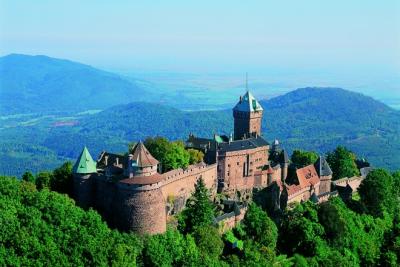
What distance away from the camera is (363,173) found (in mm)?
91750

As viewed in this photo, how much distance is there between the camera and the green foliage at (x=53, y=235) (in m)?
49.9

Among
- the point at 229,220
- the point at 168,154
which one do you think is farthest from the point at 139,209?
the point at 229,220

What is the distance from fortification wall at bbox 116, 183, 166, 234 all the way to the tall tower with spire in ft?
104

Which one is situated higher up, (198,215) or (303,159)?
(303,159)

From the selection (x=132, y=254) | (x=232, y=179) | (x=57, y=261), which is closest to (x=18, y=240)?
(x=57, y=261)

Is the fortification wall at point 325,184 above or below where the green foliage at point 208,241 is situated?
above

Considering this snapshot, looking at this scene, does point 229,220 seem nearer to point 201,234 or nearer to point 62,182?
point 201,234

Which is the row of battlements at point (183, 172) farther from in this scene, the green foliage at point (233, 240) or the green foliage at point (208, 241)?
the green foliage at point (233, 240)

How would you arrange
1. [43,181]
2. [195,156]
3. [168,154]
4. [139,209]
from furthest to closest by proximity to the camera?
[195,156] → [168,154] → [43,181] → [139,209]

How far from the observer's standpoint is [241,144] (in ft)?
257

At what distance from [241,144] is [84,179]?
2490 cm

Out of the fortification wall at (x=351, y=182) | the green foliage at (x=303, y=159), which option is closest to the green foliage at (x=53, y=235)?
the fortification wall at (x=351, y=182)

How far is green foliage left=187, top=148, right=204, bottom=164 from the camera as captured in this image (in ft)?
243

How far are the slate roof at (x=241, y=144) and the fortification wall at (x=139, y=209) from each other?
61.3 ft
